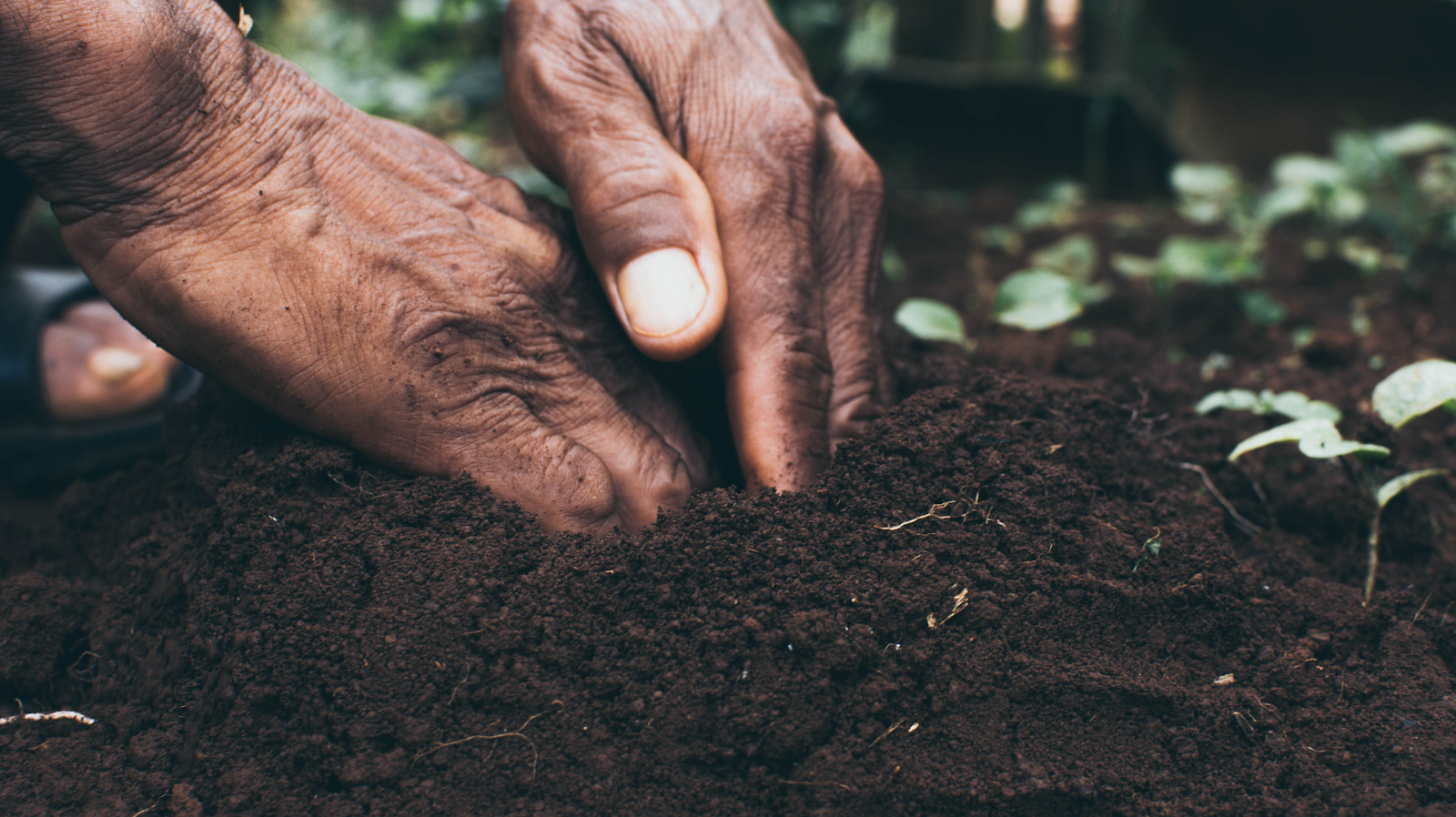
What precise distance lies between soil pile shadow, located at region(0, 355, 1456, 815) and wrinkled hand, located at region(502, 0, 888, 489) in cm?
16

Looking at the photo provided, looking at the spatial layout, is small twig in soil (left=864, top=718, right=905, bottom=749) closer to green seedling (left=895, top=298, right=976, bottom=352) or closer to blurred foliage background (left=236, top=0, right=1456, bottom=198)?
green seedling (left=895, top=298, right=976, bottom=352)

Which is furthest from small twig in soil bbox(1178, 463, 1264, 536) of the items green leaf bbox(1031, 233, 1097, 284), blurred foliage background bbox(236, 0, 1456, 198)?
blurred foliage background bbox(236, 0, 1456, 198)

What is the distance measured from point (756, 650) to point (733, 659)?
0.10ft

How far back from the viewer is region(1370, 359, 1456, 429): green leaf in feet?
4.22

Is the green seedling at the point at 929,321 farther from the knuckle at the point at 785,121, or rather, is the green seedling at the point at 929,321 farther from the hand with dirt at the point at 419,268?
the knuckle at the point at 785,121

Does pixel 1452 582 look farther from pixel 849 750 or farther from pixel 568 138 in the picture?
pixel 568 138

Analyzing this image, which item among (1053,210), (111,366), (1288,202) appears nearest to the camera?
(111,366)

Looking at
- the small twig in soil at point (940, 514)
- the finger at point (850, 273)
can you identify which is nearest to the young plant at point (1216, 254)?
the finger at point (850, 273)

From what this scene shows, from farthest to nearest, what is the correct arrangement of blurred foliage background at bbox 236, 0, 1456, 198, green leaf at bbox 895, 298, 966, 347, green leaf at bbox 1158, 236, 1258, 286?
blurred foliage background at bbox 236, 0, 1456, 198 < green leaf at bbox 1158, 236, 1258, 286 < green leaf at bbox 895, 298, 966, 347

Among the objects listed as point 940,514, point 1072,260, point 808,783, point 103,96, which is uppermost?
point 103,96

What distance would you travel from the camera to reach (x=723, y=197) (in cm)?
143

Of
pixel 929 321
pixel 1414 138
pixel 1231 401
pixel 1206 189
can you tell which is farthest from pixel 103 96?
pixel 1414 138

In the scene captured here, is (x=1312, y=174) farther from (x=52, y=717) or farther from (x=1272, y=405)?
(x=52, y=717)

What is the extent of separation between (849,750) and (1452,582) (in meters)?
0.99
